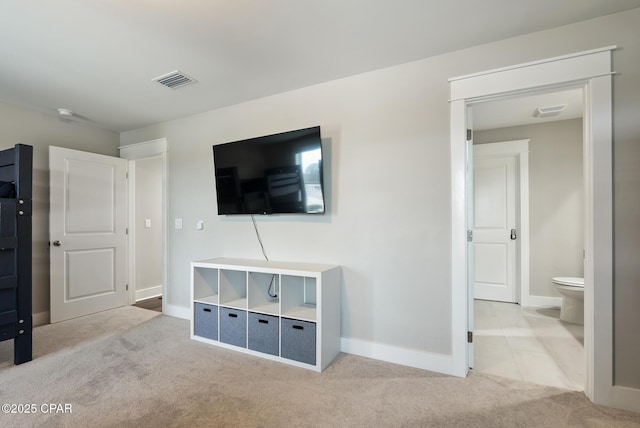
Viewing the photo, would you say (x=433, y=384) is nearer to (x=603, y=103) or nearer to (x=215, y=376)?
(x=215, y=376)

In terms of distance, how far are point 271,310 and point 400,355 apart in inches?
42.2

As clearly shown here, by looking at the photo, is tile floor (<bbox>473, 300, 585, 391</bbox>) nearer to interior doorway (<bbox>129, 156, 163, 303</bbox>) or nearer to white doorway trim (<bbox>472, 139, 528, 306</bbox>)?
white doorway trim (<bbox>472, 139, 528, 306</bbox>)

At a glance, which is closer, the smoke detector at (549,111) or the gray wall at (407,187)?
the gray wall at (407,187)

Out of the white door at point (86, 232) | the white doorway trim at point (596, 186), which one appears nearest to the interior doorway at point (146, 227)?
the white door at point (86, 232)

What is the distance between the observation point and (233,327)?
2557mm

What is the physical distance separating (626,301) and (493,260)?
241 centimetres

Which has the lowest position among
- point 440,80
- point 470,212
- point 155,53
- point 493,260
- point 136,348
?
point 136,348

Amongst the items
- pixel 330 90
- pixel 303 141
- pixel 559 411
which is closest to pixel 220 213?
pixel 303 141

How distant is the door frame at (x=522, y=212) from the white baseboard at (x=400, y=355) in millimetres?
2387

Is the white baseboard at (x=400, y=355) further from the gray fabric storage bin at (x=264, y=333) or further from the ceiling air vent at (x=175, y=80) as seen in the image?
the ceiling air vent at (x=175, y=80)

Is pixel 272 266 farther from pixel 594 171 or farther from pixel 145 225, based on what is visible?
pixel 145 225

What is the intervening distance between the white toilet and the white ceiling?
2505 mm

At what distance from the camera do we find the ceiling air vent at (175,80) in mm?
2430

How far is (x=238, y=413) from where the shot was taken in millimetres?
1687
